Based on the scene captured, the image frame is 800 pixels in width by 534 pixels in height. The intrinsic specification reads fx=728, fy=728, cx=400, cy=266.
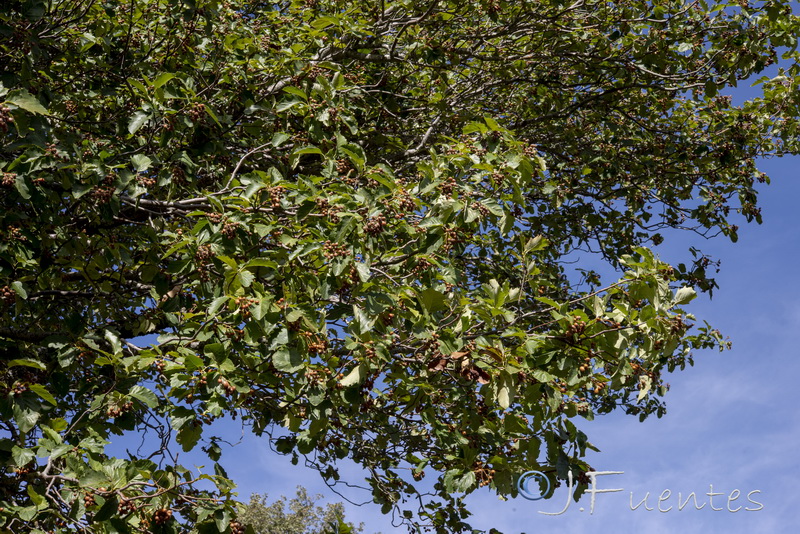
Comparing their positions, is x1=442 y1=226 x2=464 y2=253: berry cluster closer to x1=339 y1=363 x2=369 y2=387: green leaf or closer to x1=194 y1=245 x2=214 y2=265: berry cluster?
x1=339 y1=363 x2=369 y2=387: green leaf

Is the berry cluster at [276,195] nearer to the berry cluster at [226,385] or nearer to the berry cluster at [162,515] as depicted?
the berry cluster at [226,385]

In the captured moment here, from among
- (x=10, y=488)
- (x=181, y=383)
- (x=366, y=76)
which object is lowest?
(x=10, y=488)

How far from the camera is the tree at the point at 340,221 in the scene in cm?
413

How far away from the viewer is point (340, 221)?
410cm

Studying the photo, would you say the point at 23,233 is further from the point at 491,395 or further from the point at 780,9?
the point at 780,9

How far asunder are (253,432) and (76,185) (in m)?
2.87

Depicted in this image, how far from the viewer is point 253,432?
6.55 m

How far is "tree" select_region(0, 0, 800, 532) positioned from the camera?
413 centimetres

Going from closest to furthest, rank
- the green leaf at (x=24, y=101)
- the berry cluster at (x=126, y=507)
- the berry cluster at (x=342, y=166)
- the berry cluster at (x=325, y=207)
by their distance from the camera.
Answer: the berry cluster at (x=126, y=507), the green leaf at (x=24, y=101), the berry cluster at (x=325, y=207), the berry cluster at (x=342, y=166)

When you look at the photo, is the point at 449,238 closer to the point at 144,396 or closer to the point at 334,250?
A: the point at 334,250

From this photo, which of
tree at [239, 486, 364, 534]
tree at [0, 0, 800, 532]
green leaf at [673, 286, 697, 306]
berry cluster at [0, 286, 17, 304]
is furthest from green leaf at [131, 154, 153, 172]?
tree at [239, 486, 364, 534]

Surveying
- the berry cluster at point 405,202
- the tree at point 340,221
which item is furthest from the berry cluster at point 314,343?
the berry cluster at point 405,202

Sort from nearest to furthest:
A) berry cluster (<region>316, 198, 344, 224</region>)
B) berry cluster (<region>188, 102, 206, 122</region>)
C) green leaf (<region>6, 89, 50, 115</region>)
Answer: green leaf (<region>6, 89, 50, 115</region>) → berry cluster (<region>316, 198, 344, 224</region>) → berry cluster (<region>188, 102, 206, 122</region>)

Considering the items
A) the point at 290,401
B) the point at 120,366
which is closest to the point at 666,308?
the point at 290,401
